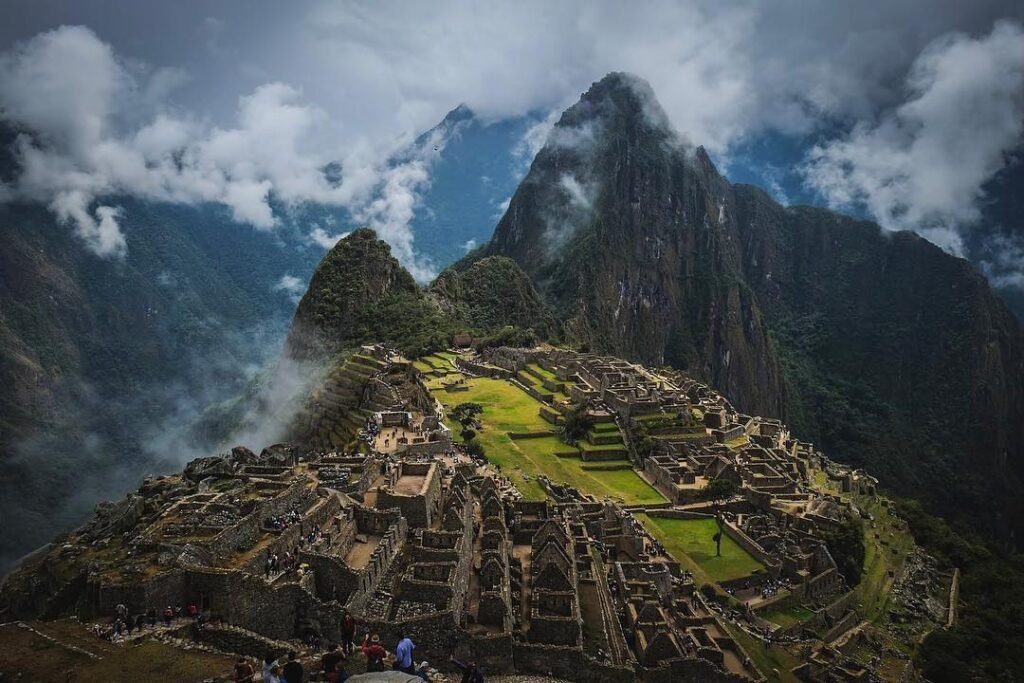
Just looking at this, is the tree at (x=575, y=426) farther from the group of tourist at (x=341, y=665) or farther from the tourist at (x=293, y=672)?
the tourist at (x=293, y=672)

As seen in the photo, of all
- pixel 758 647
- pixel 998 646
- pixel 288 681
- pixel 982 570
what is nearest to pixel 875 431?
pixel 982 570

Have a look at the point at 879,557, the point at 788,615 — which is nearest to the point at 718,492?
the point at 879,557

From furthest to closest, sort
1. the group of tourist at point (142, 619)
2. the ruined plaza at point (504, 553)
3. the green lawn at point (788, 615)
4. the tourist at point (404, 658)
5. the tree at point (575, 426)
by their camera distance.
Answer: the tree at point (575, 426)
the green lawn at point (788, 615)
the ruined plaza at point (504, 553)
the group of tourist at point (142, 619)
the tourist at point (404, 658)

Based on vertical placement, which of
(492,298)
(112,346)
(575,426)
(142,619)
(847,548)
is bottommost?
(142,619)

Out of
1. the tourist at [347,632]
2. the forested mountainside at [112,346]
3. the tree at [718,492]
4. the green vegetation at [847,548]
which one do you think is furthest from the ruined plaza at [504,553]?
the forested mountainside at [112,346]

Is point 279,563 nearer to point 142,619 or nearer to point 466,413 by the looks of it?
point 142,619

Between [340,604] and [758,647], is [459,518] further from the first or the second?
[758,647]
